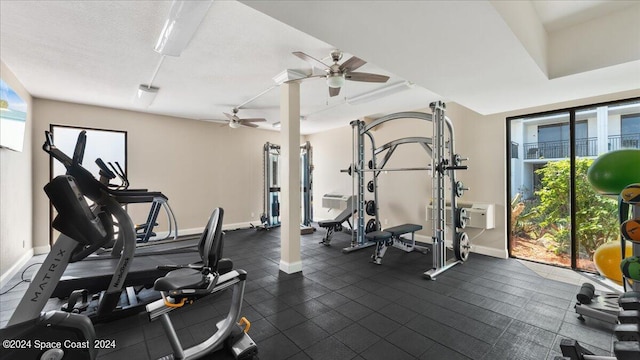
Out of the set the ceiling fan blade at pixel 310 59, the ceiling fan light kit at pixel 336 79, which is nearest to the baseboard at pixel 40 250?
the ceiling fan blade at pixel 310 59

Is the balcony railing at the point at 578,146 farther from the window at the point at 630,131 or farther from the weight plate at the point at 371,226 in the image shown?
the weight plate at the point at 371,226

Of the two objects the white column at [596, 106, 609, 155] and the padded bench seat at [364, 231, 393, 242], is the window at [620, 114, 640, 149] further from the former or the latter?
the padded bench seat at [364, 231, 393, 242]

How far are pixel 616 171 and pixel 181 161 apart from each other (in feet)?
22.7

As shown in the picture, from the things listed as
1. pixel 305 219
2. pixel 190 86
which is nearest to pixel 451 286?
pixel 305 219

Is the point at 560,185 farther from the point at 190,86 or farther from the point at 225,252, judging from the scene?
the point at 190,86

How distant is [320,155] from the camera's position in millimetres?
7660

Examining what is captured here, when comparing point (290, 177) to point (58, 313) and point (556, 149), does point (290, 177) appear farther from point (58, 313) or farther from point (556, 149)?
point (556, 149)

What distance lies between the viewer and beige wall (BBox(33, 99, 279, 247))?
14.9ft

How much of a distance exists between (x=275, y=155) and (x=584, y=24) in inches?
238

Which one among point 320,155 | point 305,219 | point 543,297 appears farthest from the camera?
point 320,155

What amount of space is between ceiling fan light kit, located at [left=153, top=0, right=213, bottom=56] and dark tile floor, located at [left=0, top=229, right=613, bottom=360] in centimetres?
261

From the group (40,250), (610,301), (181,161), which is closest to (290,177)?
(610,301)

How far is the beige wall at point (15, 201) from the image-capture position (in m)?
3.23

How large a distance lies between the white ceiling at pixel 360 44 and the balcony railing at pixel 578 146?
67 cm
